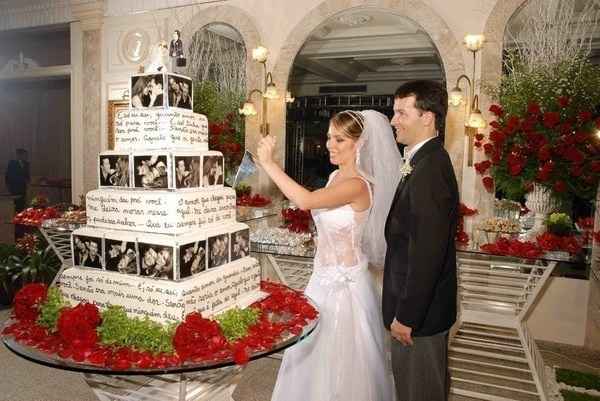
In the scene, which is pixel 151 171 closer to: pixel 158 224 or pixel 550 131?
pixel 158 224

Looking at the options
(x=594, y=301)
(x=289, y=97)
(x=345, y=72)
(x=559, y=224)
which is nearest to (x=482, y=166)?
(x=559, y=224)

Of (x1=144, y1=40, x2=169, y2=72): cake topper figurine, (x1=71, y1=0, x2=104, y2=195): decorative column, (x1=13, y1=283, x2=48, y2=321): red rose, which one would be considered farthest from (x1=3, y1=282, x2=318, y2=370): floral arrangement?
(x1=71, y1=0, x2=104, y2=195): decorative column

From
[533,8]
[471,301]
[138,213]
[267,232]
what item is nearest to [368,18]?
[533,8]

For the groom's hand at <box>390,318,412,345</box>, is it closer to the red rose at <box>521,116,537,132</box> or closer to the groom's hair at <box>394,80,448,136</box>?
the groom's hair at <box>394,80,448,136</box>

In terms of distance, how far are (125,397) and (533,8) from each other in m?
4.51

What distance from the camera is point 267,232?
4.33m

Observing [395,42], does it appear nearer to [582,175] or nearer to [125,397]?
[582,175]

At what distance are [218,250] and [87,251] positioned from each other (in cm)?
53

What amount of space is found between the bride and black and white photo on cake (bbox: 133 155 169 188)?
85 centimetres

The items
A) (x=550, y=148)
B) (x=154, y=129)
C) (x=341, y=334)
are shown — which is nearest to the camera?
(x=154, y=129)

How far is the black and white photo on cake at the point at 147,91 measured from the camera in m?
2.05

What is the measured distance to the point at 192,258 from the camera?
192 centimetres

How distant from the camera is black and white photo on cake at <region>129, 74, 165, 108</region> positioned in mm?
2047

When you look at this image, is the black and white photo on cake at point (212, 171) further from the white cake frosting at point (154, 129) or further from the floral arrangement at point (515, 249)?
the floral arrangement at point (515, 249)
